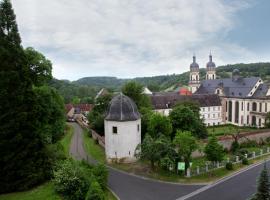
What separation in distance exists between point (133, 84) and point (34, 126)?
2989 cm

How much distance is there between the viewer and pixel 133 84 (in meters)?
51.6

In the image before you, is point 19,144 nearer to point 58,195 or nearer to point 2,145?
point 2,145

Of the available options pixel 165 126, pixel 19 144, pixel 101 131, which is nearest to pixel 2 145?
pixel 19 144

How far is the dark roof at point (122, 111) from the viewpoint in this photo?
34.3 m

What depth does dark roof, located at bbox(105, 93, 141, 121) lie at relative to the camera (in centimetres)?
3434

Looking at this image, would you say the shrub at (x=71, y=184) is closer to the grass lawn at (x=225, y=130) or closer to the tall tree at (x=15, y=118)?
the tall tree at (x=15, y=118)

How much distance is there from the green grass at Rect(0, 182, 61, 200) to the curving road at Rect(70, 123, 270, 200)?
237 inches

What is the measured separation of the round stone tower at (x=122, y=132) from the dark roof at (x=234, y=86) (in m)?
45.4

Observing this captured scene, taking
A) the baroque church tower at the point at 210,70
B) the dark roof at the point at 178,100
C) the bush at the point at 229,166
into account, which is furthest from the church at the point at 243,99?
the bush at the point at 229,166

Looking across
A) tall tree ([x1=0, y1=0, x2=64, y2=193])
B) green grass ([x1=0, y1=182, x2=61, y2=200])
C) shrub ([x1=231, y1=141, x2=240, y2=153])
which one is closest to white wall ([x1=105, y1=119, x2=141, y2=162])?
tall tree ([x1=0, y1=0, x2=64, y2=193])

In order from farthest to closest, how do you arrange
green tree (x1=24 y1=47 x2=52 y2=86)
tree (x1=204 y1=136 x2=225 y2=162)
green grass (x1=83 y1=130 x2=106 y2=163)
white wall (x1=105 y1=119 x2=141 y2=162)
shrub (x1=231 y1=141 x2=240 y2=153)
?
shrub (x1=231 y1=141 x2=240 y2=153)
green grass (x1=83 y1=130 x2=106 y2=163)
white wall (x1=105 y1=119 x2=141 y2=162)
green tree (x1=24 y1=47 x2=52 y2=86)
tree (x1=204 y1=136 x2=225 y2=162)

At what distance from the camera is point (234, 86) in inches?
2936

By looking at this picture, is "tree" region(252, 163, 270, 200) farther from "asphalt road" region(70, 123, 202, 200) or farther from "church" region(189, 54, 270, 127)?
"church" region(189, 54, 270, 127)

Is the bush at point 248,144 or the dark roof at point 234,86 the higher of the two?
the dark roof at point 234,86
